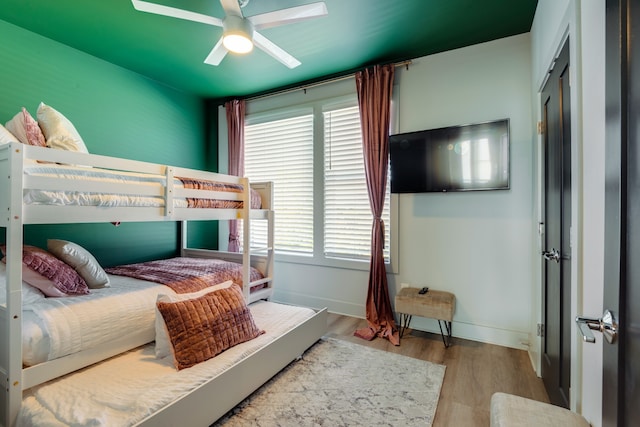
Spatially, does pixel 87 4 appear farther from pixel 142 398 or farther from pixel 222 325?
pixel 142 398

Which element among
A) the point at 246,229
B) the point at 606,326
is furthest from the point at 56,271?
the point at 606,326

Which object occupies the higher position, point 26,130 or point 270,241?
point 26,130

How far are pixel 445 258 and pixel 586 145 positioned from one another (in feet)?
6.17

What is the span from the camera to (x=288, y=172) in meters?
3.72

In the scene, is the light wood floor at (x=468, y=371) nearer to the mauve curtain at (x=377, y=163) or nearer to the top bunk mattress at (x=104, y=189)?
the mauve curtain at (x=377, y=163)

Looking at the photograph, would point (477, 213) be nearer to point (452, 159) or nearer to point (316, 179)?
point (452, 159)

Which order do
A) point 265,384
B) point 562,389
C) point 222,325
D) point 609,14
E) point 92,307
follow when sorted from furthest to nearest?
point 265,384, point 222,325, point 92,307, point 562,389, point 609,14

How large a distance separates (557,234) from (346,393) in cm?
162

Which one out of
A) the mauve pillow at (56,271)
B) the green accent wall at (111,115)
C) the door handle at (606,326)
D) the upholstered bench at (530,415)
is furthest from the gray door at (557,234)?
the green accent wall at (111,115)

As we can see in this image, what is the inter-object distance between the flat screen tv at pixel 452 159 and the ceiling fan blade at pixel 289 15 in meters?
1.40

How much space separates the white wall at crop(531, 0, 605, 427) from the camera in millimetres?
990

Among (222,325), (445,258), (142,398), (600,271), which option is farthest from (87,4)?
(445,258)

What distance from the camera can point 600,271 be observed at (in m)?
1.00

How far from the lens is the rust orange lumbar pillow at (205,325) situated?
1.67 meters
